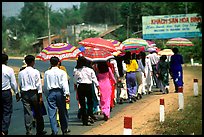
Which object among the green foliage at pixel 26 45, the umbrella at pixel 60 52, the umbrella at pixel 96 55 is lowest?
the green foliage at pixel 26 45

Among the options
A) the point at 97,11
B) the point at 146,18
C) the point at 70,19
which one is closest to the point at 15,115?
the point at 146,18

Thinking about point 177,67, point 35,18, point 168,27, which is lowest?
point 35,18


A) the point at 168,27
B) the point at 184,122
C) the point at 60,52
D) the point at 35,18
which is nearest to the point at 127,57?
the point at 60,52

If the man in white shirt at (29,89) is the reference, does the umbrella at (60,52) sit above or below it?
above

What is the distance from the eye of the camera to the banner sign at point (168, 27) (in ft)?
138

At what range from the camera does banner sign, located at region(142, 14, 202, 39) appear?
42188 mm

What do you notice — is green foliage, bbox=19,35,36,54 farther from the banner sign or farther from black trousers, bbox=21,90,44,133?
black trousers, bbox=21,90,44,133

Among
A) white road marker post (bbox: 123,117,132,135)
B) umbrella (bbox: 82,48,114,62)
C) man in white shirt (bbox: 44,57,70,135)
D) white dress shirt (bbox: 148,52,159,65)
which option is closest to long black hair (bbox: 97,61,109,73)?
umbrella (bbox: 82,48,114,62)

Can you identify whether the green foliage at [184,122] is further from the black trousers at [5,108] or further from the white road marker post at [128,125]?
the black trousers at [5,108]

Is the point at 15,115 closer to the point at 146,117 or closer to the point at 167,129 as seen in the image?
the point at 146,117

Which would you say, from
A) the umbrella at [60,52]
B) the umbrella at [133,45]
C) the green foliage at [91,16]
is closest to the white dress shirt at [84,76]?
the umbrella at [60,52]

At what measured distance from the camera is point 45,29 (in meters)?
98.1

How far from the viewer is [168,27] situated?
4281 cm

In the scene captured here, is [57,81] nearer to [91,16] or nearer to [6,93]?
[6,93]
